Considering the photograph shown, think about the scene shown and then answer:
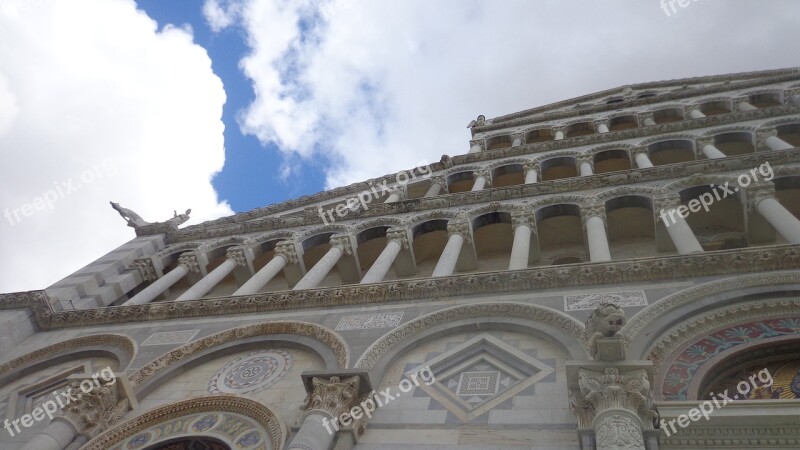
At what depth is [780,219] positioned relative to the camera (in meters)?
11.4

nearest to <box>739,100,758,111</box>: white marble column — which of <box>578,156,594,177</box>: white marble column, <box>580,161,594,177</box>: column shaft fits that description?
<box>578,156,594,177</box>: white marble column

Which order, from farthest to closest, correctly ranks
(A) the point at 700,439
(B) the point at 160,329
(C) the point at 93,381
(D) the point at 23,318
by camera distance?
(D) the point at 23,318 → (B) the point at 160,329 → (C) the point at 93,381 → (A) the point at 700,439

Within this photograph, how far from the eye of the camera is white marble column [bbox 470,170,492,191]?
762 inches

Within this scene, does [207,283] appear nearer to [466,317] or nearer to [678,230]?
[466,317]

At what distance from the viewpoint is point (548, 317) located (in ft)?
31.1

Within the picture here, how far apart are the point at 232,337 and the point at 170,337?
1.51m

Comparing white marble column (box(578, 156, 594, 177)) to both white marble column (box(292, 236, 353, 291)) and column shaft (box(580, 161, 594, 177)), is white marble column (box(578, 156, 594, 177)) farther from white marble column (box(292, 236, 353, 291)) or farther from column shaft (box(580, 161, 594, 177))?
white marble column (box(292, 236, 353, 291))

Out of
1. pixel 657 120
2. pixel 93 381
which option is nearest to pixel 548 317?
pixel 93 381

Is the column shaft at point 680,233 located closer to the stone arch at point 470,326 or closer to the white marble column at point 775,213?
the white marble column at point 775,213

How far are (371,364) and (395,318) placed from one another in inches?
54.7

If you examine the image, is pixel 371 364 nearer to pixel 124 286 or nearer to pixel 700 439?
pixel 700 439

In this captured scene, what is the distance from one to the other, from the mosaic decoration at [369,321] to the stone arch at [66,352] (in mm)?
4443

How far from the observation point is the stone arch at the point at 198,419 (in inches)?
351

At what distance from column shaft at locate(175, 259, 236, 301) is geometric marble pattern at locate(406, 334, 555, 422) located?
6.99 metres
